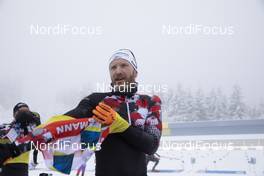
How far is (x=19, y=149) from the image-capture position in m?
0.92

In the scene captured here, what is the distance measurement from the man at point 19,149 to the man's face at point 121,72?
0.38m

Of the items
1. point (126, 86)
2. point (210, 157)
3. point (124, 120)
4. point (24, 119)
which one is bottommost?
point (210, 157)

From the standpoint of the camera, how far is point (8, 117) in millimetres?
3512

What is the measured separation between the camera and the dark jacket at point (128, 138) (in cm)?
98

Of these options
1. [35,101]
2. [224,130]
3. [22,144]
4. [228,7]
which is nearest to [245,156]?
[224,130]

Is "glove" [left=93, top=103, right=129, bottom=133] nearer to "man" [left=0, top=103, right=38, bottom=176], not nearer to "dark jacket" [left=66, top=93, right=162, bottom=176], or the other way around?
"dark jacket" [left=66, top=93, right=162, bottom=176]

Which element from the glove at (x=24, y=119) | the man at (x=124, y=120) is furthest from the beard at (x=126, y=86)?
the glove at (x=24, y=119)

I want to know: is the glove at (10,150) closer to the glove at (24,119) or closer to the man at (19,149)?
the man at (19,149)

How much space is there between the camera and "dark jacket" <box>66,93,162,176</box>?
982mm

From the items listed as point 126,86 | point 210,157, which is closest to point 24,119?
point 126,86

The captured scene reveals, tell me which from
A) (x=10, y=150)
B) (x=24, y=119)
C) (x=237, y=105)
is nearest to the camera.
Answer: (x=10, y=150)

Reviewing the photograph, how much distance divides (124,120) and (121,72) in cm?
20

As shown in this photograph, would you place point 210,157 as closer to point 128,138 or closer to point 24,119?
point 24,119

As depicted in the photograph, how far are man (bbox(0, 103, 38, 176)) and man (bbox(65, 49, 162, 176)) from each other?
0.21m
